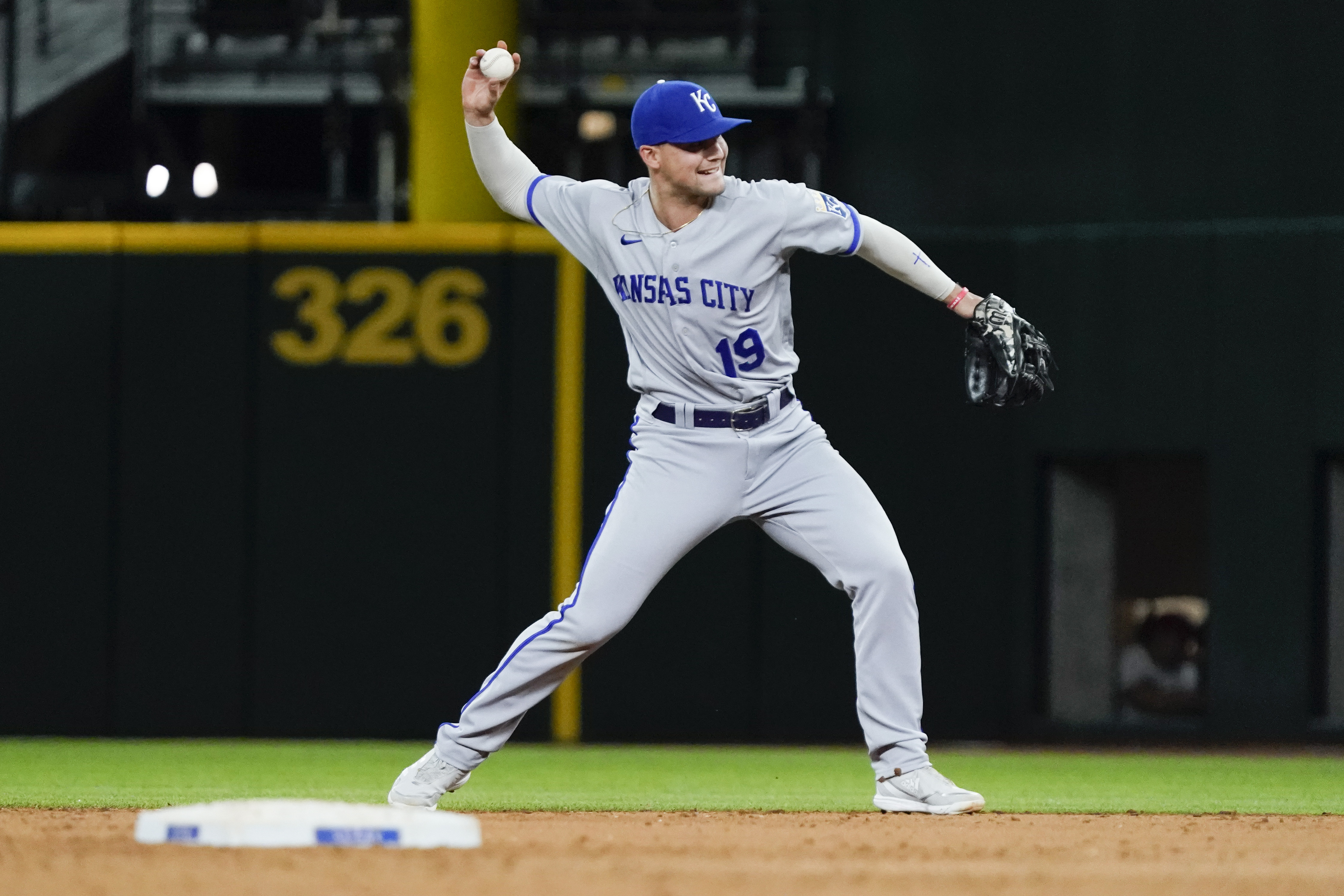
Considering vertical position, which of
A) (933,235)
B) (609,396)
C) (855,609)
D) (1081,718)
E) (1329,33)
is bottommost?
(1081,718)

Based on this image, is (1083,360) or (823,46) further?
(823,46)

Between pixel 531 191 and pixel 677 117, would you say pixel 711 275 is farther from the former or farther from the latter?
pixel 531 191

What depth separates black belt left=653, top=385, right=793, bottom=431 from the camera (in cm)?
500

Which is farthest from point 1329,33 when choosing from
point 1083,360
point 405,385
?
point 405,385

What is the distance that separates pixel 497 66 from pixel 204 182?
570 centimetres

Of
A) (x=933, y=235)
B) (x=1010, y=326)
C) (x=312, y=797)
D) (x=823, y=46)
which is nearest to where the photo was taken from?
(x=1010, y=326)

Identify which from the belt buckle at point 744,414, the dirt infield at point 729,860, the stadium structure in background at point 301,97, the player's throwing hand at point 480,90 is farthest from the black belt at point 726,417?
the stadium structure in background at point 301,97

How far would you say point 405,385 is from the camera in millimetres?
8938

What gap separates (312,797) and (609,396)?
11.1ft

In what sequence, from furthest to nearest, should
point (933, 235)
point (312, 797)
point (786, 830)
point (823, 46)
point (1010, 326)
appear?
point (823, 46) → point (933, 235) → point (312, 797) → point (1010, 326) → point (786, 830)

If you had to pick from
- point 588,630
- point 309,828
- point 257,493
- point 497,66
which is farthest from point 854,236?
point 257,493

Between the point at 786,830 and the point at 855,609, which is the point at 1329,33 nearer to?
the point at 855,609

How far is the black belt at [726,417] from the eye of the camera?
500 centimetres

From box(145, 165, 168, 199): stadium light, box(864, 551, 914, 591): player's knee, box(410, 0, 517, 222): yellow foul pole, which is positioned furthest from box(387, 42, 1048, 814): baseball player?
box(145, 165, 168, 199): stadium light
